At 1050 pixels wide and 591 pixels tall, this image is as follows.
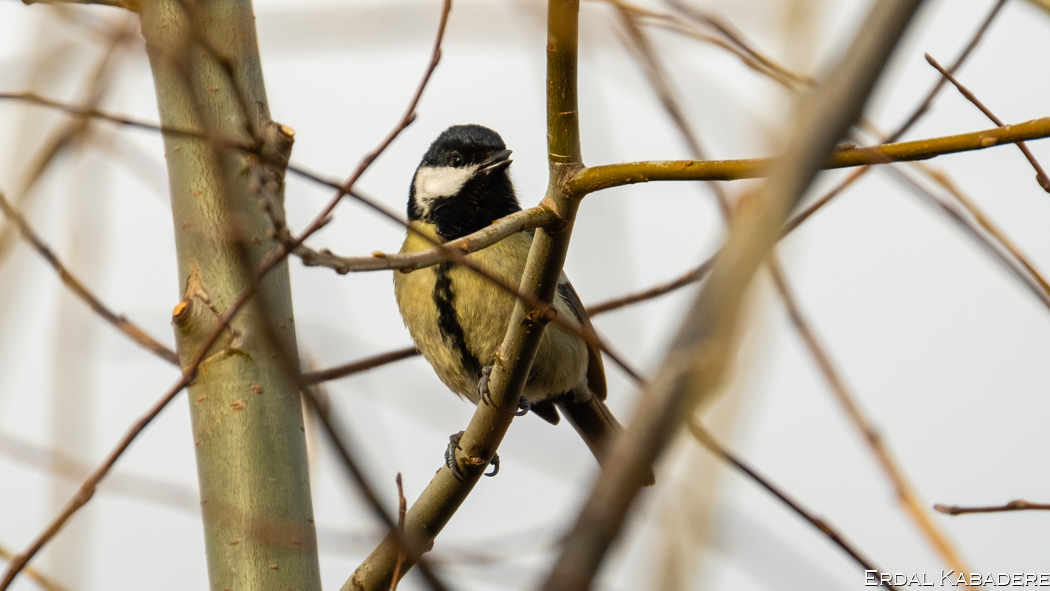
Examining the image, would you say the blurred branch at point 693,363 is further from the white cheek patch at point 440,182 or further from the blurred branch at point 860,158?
the white cheek patch at point 440,182

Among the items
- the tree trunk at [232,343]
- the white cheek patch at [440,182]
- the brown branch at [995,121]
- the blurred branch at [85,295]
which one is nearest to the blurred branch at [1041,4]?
the brown branch at [995,121]

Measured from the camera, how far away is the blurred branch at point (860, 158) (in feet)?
4.91

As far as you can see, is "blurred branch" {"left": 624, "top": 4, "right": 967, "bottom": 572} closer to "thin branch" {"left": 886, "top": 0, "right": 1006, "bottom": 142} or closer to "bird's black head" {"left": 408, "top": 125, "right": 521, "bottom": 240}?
"thin branch" {"left": 886, "top": 0, "right": 1006, "bottom": 142}

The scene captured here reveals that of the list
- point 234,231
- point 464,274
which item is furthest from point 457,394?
point 234,231

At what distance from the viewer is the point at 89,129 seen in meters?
2.14

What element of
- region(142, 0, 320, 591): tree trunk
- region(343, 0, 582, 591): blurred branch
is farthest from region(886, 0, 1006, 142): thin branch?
→ region(142, 0, 320, 591): tree trunk

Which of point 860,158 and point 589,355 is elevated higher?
point 589,355

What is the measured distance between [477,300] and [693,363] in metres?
2.63

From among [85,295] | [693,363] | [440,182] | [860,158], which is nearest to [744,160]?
[860,158]

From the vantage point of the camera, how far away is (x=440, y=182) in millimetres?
3939

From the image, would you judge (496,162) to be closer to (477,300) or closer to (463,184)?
(463,184)

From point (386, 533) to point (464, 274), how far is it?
233 centimetres

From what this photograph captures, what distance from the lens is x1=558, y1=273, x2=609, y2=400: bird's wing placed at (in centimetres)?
379

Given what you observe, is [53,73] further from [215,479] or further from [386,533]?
[386,533]
